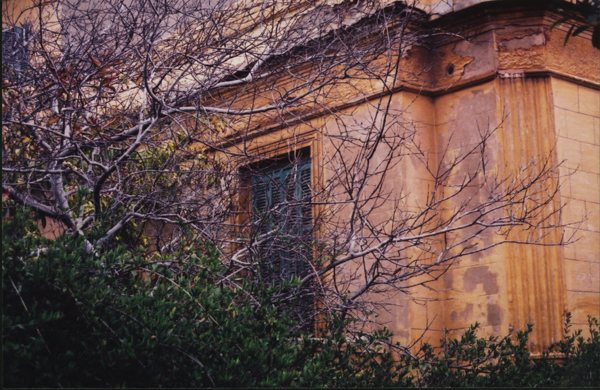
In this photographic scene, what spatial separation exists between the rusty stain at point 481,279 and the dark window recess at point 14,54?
4.41m

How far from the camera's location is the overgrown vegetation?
433cm

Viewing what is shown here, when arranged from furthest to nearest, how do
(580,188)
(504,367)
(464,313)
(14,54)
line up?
1. (580,188)
2. (464,313)
3. (14,54)
4. (504,367)

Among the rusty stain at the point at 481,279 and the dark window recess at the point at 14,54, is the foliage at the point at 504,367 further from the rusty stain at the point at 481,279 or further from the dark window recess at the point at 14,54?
the dark window recess at the point at 14,54

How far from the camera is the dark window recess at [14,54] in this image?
7.26m

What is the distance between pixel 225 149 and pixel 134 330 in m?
3.57

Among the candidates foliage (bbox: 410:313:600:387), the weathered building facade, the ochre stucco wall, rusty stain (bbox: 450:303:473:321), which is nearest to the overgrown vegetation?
foliage (bbox: 410:313:600:387)

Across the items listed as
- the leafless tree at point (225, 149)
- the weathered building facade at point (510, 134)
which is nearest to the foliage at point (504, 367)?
the leafless tree at point (225, 149)

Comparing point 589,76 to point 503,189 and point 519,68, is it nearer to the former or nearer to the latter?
point 519,68

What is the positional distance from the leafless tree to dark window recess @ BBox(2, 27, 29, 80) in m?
0.04

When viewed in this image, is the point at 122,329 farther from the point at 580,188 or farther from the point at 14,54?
the point at 580,188

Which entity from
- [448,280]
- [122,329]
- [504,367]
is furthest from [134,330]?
[448,280]

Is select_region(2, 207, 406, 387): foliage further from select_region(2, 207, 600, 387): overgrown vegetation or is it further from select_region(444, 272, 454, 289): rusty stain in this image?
select_region(444, 272, 454, 289): rusty stain

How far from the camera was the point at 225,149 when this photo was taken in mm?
7988

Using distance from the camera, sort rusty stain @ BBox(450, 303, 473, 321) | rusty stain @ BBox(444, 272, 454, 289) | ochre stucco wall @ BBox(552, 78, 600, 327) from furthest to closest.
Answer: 1. rusty stain @ BBox(444, 272, 454, 289)
2. rusty stain @ BBox(450, 303, 473, 321)
3. ochre stucco wall @ BBox(552, 78, 600, 327)
